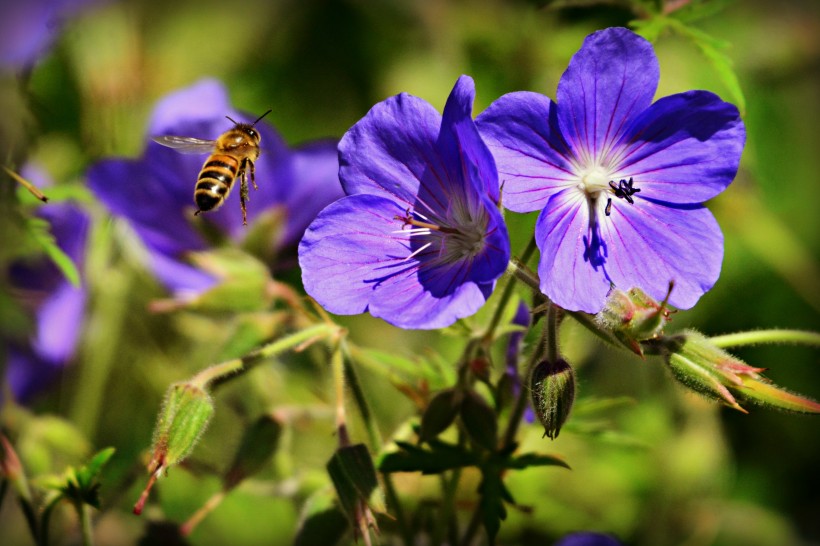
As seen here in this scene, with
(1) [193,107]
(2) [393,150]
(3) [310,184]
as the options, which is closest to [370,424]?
(2) [393,150]

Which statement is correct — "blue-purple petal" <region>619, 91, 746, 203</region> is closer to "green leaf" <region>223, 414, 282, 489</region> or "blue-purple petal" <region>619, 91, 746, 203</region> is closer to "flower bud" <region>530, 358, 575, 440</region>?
"flower bud" <region>530, 358, 575, 440</region>

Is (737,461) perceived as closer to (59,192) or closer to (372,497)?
(372,497)

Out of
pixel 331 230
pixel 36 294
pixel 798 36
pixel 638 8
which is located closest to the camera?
pixel 331 230

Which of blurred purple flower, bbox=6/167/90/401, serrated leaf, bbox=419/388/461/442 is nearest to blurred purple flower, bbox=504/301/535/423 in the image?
serrated leaf, bbox=419/388/461/442

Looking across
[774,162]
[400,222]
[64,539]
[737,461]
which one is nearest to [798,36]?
[774,162]

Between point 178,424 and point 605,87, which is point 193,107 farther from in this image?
point 605,87

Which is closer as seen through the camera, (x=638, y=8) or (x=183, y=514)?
(x=638, y=8)
